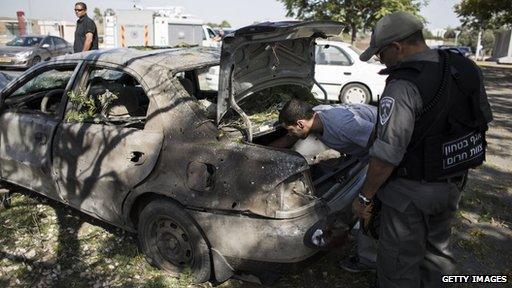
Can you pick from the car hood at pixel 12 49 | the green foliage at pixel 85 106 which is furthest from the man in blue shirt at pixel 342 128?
the car hood at pixel 12 49

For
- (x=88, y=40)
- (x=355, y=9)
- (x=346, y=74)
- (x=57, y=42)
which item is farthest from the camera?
(x=57, y=42)

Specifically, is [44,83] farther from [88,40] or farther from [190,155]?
[88,40]

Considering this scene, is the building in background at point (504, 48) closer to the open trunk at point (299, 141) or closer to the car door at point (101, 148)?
the open trunk at point (299, 141)

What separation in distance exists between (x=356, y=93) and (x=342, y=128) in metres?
6.31

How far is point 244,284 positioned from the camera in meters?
3.08

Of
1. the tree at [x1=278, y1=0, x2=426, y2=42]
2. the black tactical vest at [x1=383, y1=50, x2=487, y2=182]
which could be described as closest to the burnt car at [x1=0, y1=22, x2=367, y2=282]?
the black tactical vest at [x1=383, y1=50, x2=487, y2=182]

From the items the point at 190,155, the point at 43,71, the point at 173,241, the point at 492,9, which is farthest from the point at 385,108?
the point at 492,9

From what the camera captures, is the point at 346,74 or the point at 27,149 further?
the point at 346,74

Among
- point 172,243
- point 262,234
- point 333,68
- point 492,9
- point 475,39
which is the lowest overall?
point 172,243

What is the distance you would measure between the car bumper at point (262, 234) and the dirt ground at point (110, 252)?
18 cm

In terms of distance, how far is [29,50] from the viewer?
15.0m

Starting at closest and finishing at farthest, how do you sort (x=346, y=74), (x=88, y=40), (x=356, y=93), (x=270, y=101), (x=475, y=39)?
(x=270, y=101), (x=88, y=40), (x=346, y=74), (x=356, y=93), (x=475, y=39)

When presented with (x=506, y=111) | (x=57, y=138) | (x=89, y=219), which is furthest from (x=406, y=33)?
(x=506, y=111)

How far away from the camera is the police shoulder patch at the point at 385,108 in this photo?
212 cm
